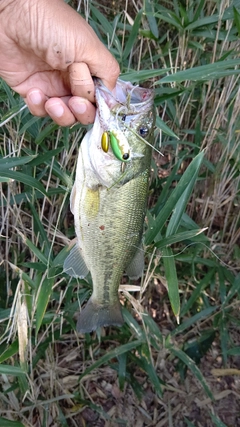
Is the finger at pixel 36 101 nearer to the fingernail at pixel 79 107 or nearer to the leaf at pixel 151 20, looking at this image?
the fingernail at pixel 79 107

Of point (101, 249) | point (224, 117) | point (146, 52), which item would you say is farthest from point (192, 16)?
point (101, 249)

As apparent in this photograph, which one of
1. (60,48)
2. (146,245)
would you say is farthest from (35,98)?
(146,245)

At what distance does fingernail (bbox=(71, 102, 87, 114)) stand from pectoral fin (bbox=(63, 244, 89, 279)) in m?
0.49

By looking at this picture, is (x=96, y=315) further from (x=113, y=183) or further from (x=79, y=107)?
(x=79, y=107)

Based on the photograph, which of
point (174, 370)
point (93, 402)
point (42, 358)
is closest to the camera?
point (42, 358)

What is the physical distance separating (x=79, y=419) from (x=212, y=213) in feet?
4.84

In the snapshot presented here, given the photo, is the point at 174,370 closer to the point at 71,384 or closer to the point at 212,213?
the point at 71,384

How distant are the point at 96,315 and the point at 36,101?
0.86 metres

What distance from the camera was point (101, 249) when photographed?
1.46 meters

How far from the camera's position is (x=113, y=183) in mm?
1352

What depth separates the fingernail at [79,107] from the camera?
142 cm

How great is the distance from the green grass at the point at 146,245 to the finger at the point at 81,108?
268 millimetres

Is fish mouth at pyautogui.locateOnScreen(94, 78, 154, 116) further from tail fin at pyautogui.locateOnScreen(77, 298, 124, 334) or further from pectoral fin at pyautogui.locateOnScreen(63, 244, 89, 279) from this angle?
tail fin at pyautogui.locateOnScreen(77, 298, 124, 334)

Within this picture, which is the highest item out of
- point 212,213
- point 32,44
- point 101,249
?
point 32,44
